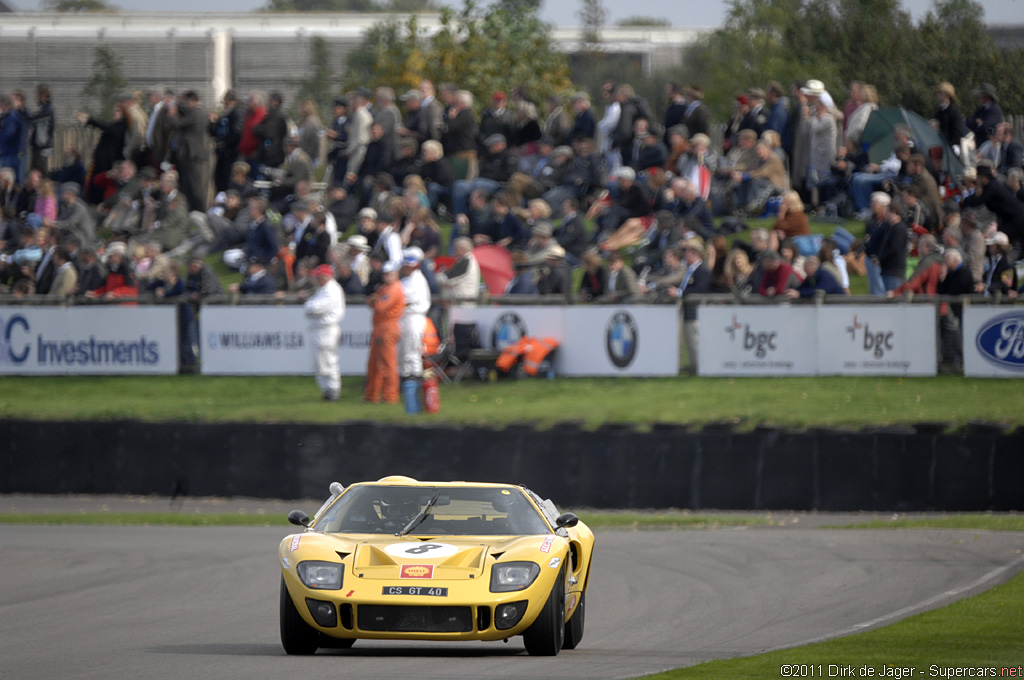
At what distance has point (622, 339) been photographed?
19078mm

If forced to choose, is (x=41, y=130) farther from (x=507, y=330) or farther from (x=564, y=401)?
(x=564, y=401)

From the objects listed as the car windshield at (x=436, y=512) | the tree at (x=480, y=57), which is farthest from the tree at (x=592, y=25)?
the car windshield at (x=436, y=512)

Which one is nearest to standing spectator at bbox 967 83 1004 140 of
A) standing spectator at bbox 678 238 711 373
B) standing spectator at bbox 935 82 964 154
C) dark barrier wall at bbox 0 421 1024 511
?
standing spectator at bbox 935 82 964 154

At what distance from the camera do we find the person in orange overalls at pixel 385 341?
62.6 ft

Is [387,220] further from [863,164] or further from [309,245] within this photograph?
[863,164]

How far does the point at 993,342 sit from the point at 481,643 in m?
10.7

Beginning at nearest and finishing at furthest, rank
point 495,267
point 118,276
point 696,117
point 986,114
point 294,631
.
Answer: point 294,631 → point 986,114 → point 495,267 → point 118,276 → point 696,117

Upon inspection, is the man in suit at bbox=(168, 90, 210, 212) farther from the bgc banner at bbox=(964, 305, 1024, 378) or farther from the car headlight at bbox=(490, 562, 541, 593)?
the car headlight at bbox=(490, 562, 541, 593)

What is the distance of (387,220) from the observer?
22062 mm

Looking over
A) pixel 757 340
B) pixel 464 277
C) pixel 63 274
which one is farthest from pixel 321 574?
pixel 63 274

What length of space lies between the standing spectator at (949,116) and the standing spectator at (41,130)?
15533mm

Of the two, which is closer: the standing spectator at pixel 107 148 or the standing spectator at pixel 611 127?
the standing spectator at pixel 611 127

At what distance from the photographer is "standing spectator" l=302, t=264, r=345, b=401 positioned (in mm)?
19172

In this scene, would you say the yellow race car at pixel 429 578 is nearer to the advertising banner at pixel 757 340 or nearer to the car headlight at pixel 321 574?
the car headlight at pixel 321 574
